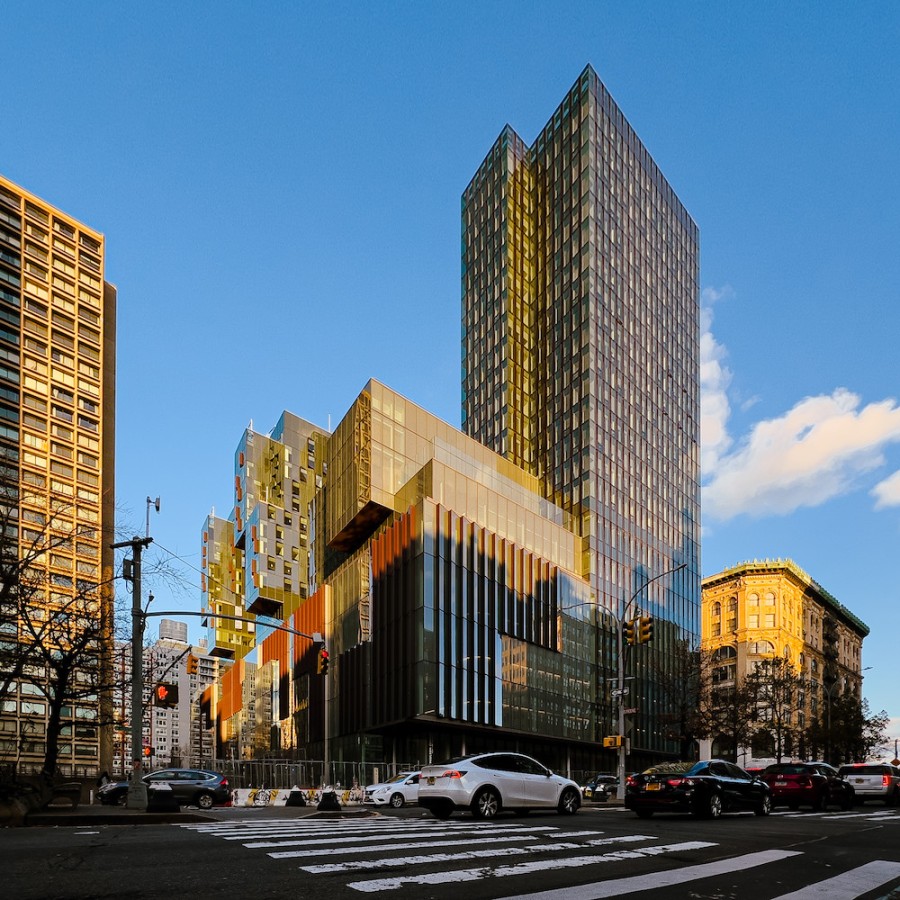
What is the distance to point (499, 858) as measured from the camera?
10859mm

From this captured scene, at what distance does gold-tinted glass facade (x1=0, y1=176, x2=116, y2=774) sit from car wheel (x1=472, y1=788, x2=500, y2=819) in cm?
9543

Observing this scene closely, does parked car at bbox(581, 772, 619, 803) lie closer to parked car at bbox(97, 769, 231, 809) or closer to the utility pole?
parked car at bbox(97, 769, 231, 809)

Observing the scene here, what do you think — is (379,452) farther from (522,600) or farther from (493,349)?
(493,349)

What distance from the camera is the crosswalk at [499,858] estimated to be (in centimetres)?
889

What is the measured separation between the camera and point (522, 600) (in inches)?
2625

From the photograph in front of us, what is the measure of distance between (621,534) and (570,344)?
59.8 feet

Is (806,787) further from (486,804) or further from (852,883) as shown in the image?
(852,883)

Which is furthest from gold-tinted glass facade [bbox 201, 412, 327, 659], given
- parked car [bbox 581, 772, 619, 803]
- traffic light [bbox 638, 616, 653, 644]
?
traffic light [bbox 638, 616, 653, 644]

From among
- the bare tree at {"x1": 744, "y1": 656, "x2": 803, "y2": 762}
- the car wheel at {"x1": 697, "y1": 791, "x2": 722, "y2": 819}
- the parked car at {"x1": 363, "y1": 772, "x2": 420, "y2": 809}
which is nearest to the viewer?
the car wheel at {"x1": 697, "y1": 791, "x2": 722, "y2": 819}

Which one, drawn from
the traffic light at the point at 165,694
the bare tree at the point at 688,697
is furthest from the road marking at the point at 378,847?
the bare tree at the point at 688,697

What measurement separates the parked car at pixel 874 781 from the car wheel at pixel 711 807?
14.4 m

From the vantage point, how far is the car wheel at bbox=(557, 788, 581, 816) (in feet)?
70.3

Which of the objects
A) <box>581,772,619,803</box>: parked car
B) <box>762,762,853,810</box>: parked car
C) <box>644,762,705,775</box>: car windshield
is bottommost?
<box>581,772,619,803</box>: parked car

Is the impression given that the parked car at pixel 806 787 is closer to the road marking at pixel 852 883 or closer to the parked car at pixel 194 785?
the road marking at pixel 852 883
